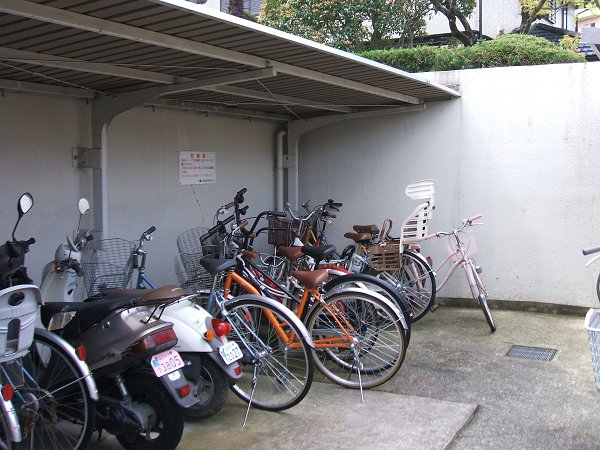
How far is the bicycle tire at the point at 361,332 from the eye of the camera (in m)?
4.38

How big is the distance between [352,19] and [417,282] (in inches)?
221

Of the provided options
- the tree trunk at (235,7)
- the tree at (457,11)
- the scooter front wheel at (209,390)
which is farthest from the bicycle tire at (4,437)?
the tree at (457,11)

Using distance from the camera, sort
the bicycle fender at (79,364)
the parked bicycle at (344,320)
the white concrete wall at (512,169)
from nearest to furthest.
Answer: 1. the bicycle fender at (79,364)
2. the parked bicycle at (344,320)
3. the white concrete wall at (512,169)

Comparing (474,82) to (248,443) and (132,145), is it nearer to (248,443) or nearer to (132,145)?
(132,145)

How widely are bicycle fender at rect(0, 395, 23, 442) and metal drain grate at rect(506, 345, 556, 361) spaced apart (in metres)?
3.92

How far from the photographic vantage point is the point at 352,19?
34.0ft

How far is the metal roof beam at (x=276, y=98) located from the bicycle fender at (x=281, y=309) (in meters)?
2.09

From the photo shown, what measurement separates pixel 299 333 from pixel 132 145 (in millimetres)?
3089

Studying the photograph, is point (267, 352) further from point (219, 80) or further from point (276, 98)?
point (276, 98)

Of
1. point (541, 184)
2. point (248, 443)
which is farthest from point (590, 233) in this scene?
point (248, 443)

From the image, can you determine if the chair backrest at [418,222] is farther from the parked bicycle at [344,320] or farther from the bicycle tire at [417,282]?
the parked bicycle at [344,320]

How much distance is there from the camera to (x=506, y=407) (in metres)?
4.16

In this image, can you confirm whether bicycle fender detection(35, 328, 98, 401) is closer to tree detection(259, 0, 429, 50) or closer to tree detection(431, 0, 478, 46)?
tree detection(259, 0, 429, 50)

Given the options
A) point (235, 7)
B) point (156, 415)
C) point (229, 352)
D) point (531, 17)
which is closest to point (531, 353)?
point (229, 352)
